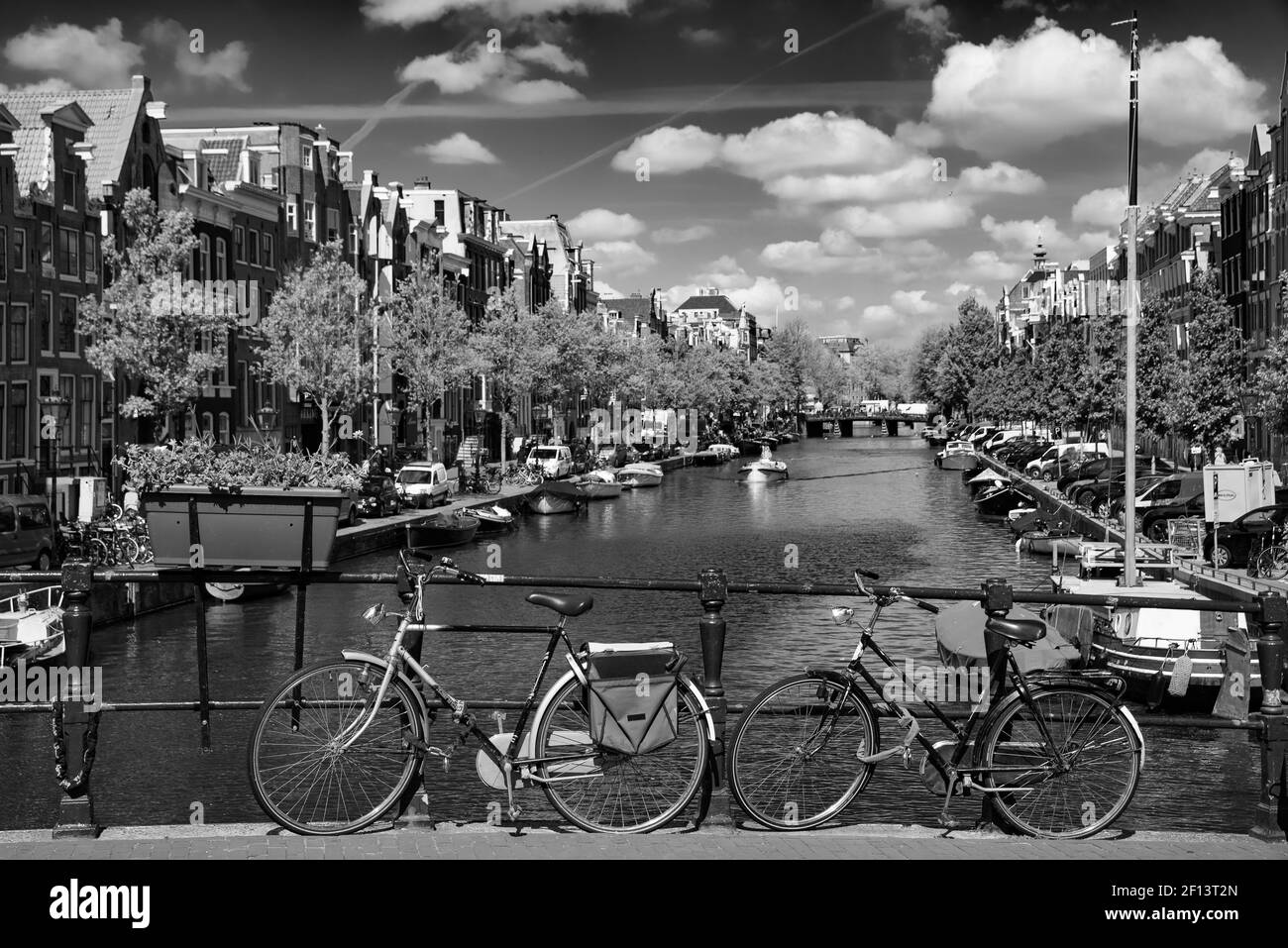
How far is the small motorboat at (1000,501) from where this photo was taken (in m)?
72.9

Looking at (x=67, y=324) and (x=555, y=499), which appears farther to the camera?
(x=555, y=499)

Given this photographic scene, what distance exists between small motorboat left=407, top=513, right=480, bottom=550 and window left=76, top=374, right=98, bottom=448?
1249 cm

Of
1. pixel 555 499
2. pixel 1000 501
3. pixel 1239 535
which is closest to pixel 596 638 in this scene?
pixel 1239 535

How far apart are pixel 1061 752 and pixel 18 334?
50.9 m

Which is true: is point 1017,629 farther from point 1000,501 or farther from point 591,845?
point 1000,501

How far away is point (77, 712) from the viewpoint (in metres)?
9.05

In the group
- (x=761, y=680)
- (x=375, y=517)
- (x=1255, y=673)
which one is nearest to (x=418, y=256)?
(x=375, y=517)

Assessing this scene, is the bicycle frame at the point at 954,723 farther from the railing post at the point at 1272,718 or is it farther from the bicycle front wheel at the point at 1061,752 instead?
the railing post at the point at 1272,718

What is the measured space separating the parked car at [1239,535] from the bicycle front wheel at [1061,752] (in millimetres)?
35169

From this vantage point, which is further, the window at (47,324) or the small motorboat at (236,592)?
the window at (47,324)

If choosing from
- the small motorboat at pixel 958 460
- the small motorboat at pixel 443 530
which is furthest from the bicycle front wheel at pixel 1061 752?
the small motorboat at pixel 958 460

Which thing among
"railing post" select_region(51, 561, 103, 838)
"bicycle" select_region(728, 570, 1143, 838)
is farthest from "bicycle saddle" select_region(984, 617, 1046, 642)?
"railing post" select_region(51, 561, 103, 838)

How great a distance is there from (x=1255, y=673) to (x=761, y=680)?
929 cm

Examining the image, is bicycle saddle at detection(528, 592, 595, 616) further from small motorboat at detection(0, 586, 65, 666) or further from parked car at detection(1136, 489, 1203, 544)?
parked car at detection(1136, 489, 1203, 544)
